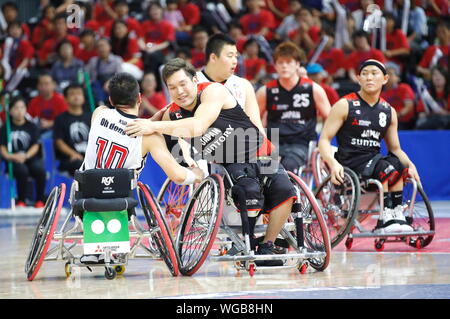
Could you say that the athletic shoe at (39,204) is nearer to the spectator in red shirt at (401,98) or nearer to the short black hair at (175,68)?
the spectator in red shirt at (401,98)

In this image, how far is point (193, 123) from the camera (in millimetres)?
6598

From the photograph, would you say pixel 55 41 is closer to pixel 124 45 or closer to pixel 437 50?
pixel 124 45

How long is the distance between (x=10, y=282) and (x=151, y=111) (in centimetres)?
727

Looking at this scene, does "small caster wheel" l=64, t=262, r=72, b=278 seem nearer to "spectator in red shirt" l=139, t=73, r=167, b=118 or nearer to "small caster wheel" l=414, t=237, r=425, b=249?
"small caster wheel" l=414, t=237, r=425, b=249

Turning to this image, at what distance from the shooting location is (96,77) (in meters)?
14.9

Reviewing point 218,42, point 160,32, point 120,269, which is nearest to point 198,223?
point 120,269

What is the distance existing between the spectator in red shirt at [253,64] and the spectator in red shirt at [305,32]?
0.72 m

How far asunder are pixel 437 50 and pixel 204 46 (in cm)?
351

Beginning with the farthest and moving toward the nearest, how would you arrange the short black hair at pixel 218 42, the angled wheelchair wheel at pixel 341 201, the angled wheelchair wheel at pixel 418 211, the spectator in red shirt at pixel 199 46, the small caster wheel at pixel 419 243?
the spectator in red shirt at pixel 199 46, the small caster wheel at pixel 419 243, the angled wheelchair wheel at pixel 418 211, the angled wheelchair wheel at pixel 341 201, the short black hair at pixel 218 42

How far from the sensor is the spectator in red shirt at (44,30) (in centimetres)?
1683

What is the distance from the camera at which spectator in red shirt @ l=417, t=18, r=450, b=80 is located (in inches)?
544

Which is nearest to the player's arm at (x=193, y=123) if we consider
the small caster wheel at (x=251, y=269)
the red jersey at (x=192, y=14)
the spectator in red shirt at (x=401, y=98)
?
the small caster wheel at (x=251, y=269)

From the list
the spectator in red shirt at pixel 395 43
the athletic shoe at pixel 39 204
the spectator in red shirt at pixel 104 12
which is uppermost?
the spectator in red shirt at pixel 104 12
